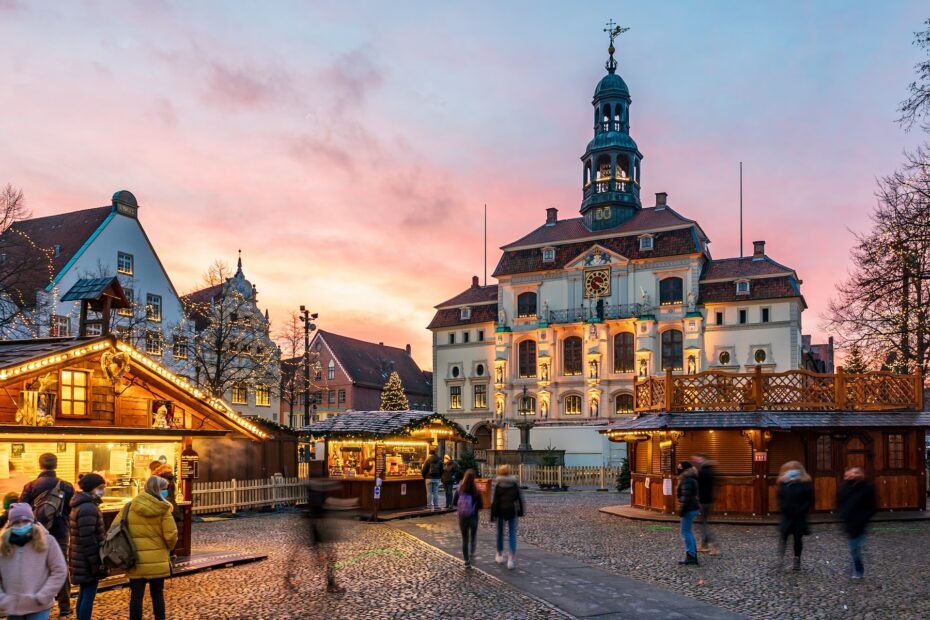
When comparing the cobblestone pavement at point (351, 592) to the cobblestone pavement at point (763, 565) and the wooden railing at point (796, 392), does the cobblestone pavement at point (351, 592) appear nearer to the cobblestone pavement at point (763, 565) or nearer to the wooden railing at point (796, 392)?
the cobblestone pavement at point (763, 565)

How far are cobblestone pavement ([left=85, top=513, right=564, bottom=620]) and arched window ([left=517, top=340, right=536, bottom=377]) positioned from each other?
46584mm

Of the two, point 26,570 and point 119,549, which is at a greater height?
point 26,570

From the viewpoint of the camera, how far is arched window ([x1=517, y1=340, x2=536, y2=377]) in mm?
63406

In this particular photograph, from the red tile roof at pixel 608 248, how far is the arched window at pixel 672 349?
17.9ft

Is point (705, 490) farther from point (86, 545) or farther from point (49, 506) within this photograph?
A: point (49, 506)

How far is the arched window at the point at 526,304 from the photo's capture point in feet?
209

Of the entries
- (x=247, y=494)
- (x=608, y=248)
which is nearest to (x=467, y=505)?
(x=247, y=494)

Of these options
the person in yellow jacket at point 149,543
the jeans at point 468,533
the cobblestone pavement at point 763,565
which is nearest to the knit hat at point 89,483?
the person in yellow jacket at point 149,543

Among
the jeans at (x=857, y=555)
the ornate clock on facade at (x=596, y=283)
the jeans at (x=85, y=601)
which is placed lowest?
the jeans at (x=857, y=555)

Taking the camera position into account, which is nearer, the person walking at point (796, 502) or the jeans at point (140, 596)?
the jeans at point (140, 596)

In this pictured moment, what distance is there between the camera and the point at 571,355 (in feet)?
203

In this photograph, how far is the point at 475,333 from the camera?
67188 millimetres

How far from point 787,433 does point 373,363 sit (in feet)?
198

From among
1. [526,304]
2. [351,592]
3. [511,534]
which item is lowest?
[351,592]
